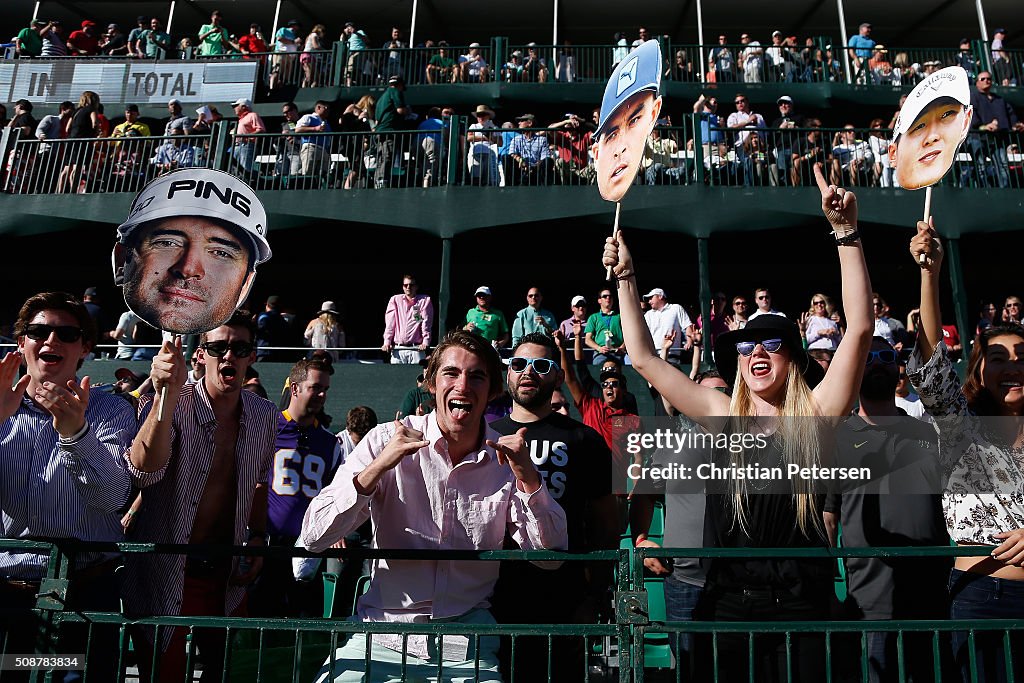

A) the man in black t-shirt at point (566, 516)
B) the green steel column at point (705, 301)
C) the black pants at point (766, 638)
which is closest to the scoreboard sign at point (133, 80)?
the green steel column at point (705, 301)

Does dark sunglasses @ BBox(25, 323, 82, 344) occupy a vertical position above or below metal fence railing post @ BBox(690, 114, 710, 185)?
below

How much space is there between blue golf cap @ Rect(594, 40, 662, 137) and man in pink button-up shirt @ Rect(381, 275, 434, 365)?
7.87 m

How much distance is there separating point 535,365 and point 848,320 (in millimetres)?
1490

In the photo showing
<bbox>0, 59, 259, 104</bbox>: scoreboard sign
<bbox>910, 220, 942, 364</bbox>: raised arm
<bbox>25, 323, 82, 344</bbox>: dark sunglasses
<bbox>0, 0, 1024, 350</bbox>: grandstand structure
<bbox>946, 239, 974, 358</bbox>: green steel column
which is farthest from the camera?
<bbox>0, 59, 259, 104</bbox>: scoreboard sign

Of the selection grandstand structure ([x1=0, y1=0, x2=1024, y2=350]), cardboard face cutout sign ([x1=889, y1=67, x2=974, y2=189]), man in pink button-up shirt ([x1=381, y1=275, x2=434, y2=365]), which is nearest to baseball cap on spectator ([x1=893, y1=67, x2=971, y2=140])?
cardboard face cutout sign ([x1=889, y1=67, x2=974, y2=189])

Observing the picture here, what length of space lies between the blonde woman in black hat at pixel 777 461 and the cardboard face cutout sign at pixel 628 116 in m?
0.82

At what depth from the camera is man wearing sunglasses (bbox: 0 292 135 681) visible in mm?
2732

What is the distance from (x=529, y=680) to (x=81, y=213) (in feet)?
44.2

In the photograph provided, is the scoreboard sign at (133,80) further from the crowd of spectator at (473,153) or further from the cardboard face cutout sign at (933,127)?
the cardboard face cutout sign at (933,127)

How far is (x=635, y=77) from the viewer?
332 cm

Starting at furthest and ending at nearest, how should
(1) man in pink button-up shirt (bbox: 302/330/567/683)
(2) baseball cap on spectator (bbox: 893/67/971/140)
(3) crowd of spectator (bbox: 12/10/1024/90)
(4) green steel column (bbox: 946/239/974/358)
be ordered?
(3) crowd of spectator (bbox: 12/10/1024/90) < (4) green steel column (bbox: 946/239/974/358) < (2) baseball cap on spectator (bbox: 893/67/971/140) < (1) man in pink button-up shirt (bbox: 302/330/567/683)

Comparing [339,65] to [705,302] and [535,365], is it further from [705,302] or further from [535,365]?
[535,365]

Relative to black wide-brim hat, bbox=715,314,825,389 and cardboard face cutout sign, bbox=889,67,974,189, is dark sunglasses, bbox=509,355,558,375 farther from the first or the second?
cardboard face cutout sign, bbox=889,67,974,189

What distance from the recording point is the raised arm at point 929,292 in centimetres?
317
